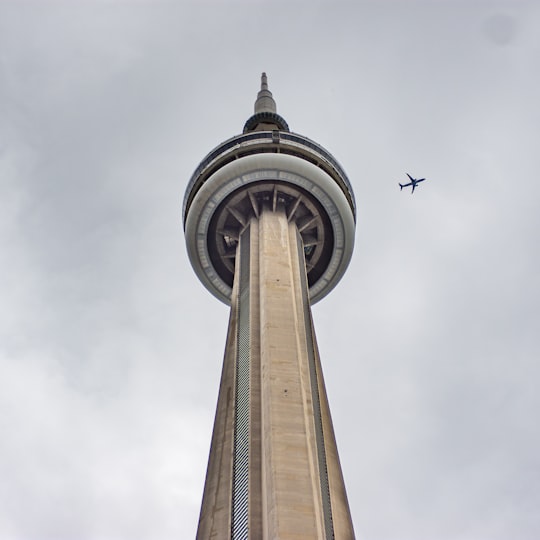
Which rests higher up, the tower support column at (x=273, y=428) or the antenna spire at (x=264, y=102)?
the antenna spire at (x=264, y=102)

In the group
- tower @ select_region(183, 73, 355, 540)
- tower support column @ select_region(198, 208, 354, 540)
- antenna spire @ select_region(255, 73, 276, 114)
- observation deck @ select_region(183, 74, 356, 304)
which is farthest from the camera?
antenna spire @ select_region(255, 73, 276, 114)

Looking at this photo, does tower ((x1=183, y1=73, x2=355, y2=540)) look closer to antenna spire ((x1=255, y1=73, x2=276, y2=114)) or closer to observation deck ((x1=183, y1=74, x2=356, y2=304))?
observation deck ((x1=183, y1=74, x2=356, y2=304))

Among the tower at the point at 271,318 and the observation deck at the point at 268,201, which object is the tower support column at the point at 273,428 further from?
the observation deck at the point at 268,201

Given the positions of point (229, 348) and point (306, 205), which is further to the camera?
point (306, 205)

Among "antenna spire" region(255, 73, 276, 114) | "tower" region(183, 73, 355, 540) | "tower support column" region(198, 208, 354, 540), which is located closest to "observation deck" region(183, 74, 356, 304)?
"tower" region(183, 73, 355, 540)

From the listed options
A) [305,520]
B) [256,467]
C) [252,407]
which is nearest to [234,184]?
[252,407]

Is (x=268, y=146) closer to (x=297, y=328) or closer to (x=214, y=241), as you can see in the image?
(x=214, y=241)

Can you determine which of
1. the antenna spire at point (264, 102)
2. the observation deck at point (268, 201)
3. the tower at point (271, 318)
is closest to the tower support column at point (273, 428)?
the tower at point (271, 318)

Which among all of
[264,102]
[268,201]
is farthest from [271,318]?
[264,102]
